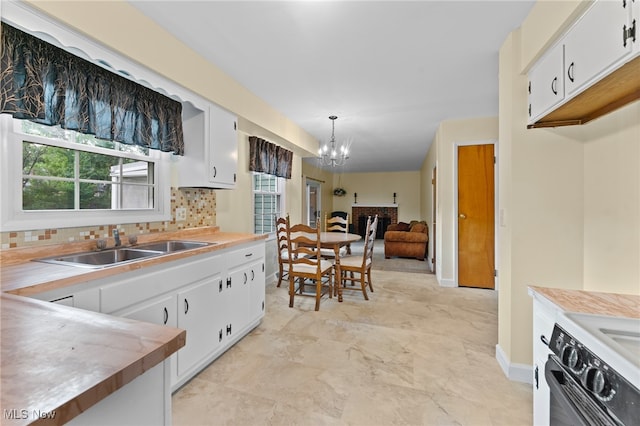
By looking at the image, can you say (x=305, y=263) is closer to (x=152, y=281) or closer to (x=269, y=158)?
(x=269, y=158)

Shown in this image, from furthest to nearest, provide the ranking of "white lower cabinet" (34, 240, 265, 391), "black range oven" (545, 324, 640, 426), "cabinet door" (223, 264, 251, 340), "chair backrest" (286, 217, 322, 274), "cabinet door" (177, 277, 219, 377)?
"chair backrest" (286, 217, 322, 274) < "cabinet door" (223, 264, 251, 340) < "cabinet door" (177, 277, 219, 377) < "white lower cabinet" (34, 240, 265, 391) < "black range oven" (545, 324, 640, 426)

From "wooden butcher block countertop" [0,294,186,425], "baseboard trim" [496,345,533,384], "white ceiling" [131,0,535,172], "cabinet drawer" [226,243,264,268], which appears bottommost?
"baseboard trim" [496,345,533,384]

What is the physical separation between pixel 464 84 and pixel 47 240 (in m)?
3.63

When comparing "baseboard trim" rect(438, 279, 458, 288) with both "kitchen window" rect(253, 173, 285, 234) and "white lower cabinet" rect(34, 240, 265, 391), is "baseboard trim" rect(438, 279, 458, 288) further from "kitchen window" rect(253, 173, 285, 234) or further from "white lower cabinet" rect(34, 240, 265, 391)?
"white lower cabinet" rect(34, 240, 265, 391)

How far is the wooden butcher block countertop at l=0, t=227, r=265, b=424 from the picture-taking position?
47 centimetres

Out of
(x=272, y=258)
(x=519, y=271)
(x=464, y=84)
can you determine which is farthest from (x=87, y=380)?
(x=272, y=258)

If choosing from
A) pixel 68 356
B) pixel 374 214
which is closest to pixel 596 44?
pixel 68 356

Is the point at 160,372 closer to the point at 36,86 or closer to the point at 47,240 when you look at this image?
the point at 47,240

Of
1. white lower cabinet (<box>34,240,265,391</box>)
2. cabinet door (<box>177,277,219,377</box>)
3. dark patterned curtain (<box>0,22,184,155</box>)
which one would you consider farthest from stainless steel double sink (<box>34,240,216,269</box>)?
dark patterned curtain (<box>0,22,184,155</box>)

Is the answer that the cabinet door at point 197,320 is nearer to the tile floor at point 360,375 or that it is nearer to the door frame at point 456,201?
the tile floor at point 360,375

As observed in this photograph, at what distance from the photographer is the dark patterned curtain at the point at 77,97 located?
1.39 meters

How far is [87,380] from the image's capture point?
51 cm

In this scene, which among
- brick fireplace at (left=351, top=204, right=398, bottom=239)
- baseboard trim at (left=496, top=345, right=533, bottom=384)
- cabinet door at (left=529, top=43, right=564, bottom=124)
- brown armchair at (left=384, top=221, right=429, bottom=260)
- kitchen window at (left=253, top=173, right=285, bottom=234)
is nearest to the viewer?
cabinet door at (left=529, top=43, right=564, bottom=124)

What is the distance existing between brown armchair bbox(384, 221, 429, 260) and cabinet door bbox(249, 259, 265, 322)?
163 inches
